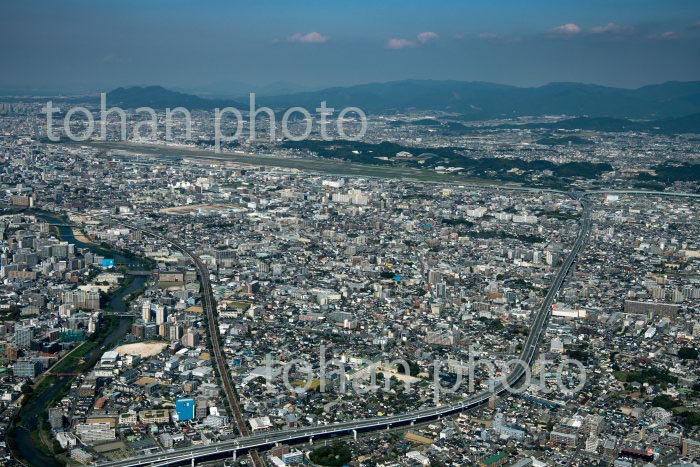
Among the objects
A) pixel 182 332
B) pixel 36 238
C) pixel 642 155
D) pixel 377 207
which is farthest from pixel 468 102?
pixel 182 332

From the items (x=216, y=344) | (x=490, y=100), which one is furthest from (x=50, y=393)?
(x=490, y=100)

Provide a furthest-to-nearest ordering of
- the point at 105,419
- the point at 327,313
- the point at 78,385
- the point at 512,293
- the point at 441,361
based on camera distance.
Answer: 1. the point at 512,293
2. the point at 327,313
3. the point at 441,361
4. the point at 78,385
5. the point at 105,419

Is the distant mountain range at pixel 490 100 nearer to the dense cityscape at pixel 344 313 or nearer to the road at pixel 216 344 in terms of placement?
the dense cityscape at pixel 344 313

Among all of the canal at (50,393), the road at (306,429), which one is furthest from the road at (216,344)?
the canal at (50,393)

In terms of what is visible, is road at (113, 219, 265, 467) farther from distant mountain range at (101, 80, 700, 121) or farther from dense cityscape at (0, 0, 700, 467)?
distant mountain range at (101, 80, 700, 121)

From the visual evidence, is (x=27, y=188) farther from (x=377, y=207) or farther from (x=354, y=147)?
(x=354, y=147)
